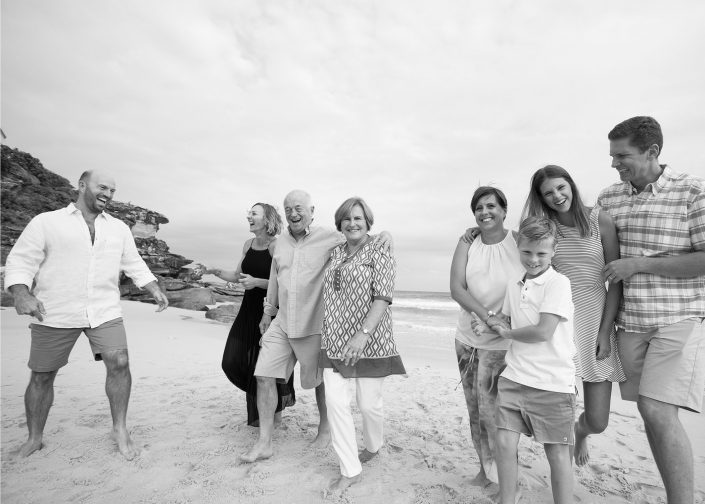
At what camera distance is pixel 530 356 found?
7.91 ft

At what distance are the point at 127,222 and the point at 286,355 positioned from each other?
2500 centimetres

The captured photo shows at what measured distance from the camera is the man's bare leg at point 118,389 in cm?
345

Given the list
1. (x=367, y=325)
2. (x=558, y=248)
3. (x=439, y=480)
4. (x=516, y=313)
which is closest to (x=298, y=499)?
(x=439, y=480)

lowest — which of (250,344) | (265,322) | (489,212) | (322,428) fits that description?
(322,428)

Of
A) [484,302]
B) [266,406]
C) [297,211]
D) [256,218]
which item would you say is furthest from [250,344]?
[484,302]

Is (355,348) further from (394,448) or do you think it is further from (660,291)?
(660,291)

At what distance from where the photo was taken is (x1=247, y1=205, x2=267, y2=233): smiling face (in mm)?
4117

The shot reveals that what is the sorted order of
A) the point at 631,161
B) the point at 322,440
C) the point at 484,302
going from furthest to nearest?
the point at 322,440, the point at 484,302, the point at 631,161

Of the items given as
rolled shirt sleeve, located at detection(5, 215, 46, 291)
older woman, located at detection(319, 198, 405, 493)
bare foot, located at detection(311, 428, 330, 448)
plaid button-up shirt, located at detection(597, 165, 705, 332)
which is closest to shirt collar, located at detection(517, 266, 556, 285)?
plaid button-up shirt, located at detection(597, 165, 705, 332)

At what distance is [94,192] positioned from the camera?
3488 millimetres

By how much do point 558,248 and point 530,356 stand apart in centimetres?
85

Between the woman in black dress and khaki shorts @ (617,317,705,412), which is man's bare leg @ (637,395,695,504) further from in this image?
the woman in black dress

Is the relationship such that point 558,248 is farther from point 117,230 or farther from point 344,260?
point 117,230

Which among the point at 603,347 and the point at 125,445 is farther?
the point at 125,445
